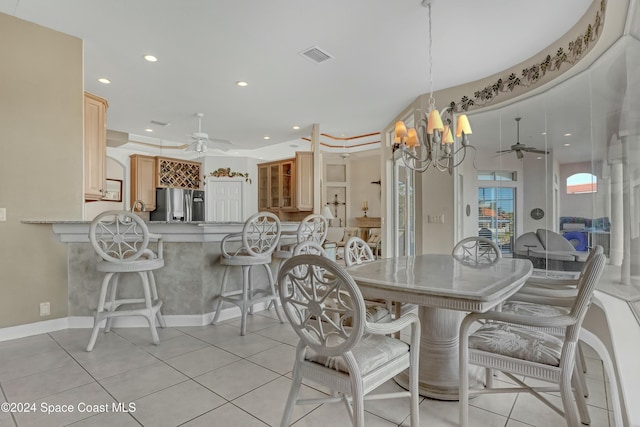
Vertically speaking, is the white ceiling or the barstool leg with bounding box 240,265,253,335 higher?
the white ceiling

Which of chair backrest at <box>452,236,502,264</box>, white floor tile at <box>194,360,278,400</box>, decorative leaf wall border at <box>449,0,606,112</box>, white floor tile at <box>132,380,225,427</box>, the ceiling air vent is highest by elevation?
the ceiling air vent

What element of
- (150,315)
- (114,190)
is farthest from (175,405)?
(114,190)

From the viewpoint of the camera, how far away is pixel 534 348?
5.05 feet

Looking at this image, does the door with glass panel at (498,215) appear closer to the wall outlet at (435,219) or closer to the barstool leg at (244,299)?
the wall outlet at (435,219)

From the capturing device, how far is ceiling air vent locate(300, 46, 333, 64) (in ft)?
11.2

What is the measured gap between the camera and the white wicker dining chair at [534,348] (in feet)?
4.70

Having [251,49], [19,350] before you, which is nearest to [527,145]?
[251,49]

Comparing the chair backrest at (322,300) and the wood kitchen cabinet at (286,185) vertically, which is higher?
the wood kitchen cabinet at (286,185)

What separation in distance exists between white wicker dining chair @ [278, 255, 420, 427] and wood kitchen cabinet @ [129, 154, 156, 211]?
6314 millimetres

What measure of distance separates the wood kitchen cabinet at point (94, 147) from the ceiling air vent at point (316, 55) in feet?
8.61

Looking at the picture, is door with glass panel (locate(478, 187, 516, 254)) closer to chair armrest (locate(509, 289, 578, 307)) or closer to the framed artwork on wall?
chair armrest (locate(509, 289, 578, 307))

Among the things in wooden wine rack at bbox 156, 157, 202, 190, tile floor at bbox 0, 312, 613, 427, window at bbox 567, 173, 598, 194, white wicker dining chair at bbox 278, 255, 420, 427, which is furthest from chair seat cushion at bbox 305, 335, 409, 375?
wooden wine rack at bbox 156, 157, 202, 190

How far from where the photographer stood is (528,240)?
3852 millimetres

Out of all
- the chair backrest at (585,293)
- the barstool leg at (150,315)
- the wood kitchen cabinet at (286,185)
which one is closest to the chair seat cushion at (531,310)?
the chair backrest at (585,293)
